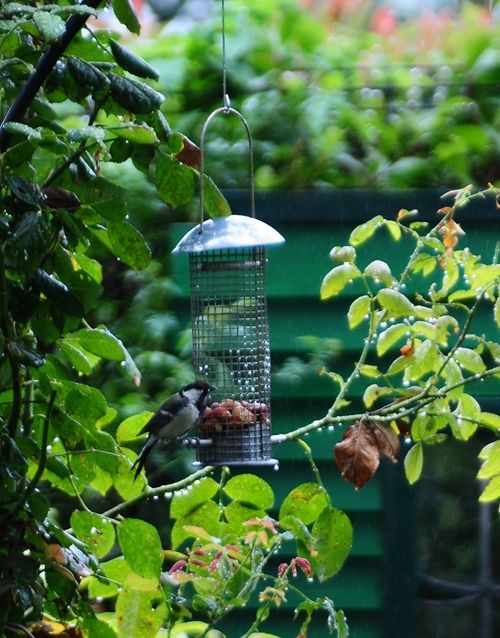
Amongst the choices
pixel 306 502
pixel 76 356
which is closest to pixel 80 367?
pixel 76 356

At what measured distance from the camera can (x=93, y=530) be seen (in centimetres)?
219

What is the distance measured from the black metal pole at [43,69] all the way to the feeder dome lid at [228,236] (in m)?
0.66

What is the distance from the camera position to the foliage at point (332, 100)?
3.00 metres

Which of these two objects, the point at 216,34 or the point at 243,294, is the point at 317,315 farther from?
the point at 216,34

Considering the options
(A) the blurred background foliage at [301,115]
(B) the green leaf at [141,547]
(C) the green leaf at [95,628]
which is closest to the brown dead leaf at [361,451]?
(B) the green leaf at [141,547]

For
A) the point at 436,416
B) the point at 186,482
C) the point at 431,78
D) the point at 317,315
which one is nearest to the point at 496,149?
the point at 431,78

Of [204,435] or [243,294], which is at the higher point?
[243,294]

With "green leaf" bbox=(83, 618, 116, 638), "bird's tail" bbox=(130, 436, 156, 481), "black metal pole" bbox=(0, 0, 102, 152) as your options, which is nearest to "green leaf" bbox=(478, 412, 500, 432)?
"bird's tail" bbox=(130, 436, 156, 481)

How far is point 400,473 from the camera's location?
319 centimetres

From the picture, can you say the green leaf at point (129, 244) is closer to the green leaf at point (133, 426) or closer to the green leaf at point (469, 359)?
the green leaf at point (133, 426)

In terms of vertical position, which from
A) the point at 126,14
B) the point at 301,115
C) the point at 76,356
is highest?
the point at 301,115

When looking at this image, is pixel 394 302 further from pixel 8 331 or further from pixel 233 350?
pixel 8 331

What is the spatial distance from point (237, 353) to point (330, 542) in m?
0.65

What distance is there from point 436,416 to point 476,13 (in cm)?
122
